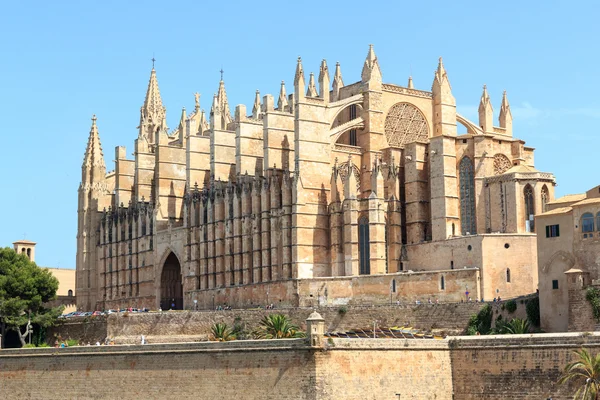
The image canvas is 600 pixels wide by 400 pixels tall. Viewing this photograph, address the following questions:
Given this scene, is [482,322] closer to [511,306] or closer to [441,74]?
[511,306]

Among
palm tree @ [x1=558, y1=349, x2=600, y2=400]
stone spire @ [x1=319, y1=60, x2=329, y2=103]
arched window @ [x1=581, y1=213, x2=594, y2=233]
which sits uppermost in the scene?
stone spire @ [x1=319, y1=60, x2=329, y2=103]

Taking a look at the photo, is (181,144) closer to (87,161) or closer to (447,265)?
(87,161)

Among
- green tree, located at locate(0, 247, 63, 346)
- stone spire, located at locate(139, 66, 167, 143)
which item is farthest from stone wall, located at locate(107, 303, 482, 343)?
stone spire, located at locate(139, 66, 167, 143)

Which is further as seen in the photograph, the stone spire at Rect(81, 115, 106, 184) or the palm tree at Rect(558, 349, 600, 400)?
the stone spire at Rect(81, 115, 106, 184)

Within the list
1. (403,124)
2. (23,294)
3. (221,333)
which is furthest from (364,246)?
(23,294)

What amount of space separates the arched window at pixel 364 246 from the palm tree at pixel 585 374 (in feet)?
73.8

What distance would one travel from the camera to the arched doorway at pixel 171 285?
7319 centimetres

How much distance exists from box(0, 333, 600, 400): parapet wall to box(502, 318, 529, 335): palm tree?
4.57 meters

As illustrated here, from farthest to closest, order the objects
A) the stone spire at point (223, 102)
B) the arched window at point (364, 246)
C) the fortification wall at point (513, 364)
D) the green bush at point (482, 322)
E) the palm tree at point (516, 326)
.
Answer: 1. the stone spire at point (223, 102)
2. the arched window at point (364, 246)
3. the green bush at point (482, 322)
4. the palm tree at point (516, 326)
5. the fortification wall at point (513, 364)

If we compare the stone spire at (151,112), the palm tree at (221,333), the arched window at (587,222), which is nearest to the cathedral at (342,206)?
the palm tree at (221,333)

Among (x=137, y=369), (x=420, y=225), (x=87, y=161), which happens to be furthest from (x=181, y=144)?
(x=137, y=369)

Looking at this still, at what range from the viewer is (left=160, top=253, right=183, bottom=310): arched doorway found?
7319 centimetres

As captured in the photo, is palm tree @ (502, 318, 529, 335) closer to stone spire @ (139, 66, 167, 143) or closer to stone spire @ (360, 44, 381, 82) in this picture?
stone spire @ (360, 44, 381, 82)

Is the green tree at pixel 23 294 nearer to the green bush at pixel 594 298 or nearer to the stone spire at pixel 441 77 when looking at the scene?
the stone spire at pixel 441 77
